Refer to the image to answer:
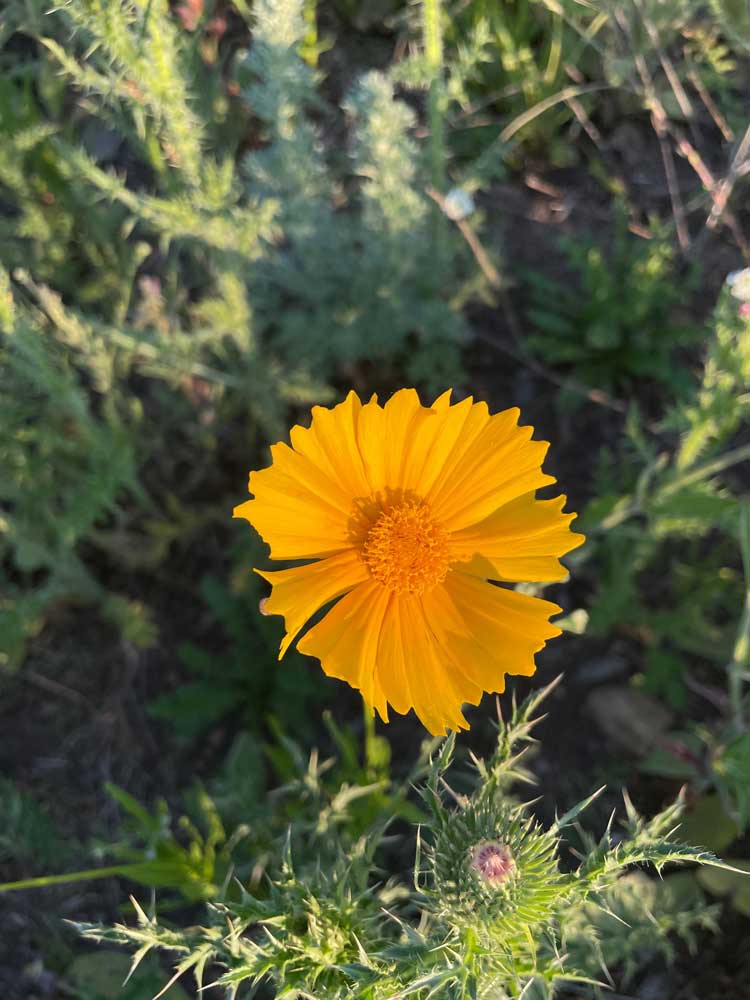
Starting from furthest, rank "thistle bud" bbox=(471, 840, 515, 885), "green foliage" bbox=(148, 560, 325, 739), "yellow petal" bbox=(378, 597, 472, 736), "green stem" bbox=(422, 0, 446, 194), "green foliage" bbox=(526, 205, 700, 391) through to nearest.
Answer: "green foliage" bbox=(526, 205, 700, 391) < "green foliage" bbox=(148, 560, 325, 739) < "green stem" bbox=(422, 0, 446, 194) < "yellow petal" bbox=(378, 597, 472, 736) < "thistle bud" bbox=(471, 840, 515, 885)

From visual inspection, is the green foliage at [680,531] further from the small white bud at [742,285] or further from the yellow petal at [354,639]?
the yellow petal at [354,639]

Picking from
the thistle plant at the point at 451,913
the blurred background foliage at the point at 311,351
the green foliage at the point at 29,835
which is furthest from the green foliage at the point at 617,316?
the green foliage at the point at 29,835

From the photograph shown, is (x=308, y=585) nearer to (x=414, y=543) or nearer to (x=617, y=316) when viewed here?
(x=414, y=543)

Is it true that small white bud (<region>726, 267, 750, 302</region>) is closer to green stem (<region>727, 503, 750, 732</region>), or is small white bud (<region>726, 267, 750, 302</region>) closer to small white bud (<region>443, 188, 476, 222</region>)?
green stem (<region>727, 503, 750, 732</region>)

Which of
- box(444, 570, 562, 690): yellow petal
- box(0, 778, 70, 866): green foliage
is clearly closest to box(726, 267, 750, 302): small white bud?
box(444, 570, 562, 690): yellow petal

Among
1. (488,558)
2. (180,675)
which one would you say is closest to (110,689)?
(180,675)

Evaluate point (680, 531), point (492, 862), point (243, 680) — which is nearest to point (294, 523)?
point (492, 862)

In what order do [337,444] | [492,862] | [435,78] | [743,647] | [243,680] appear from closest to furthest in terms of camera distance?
[492,862] < [337,444] < [743,647] < [435,78] < [243,680]
